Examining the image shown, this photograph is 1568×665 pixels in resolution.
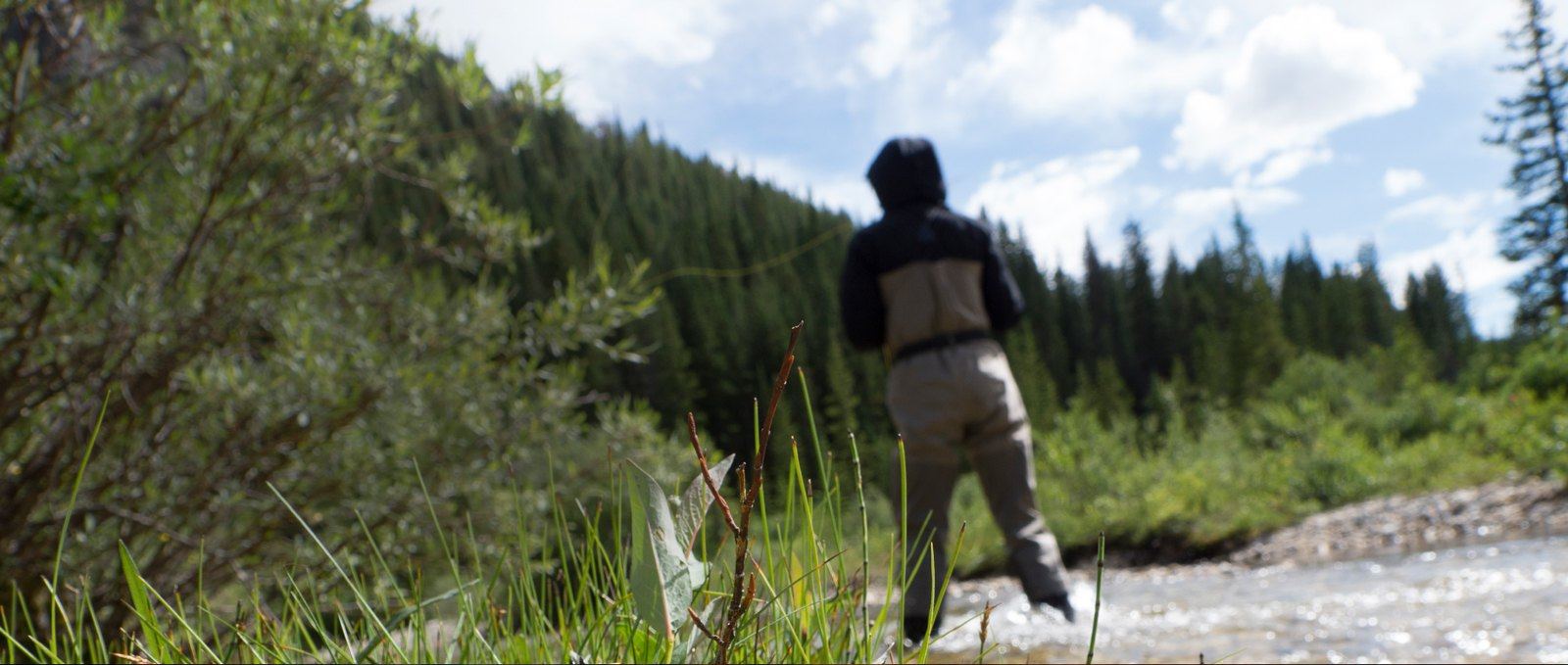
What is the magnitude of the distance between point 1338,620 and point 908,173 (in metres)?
2.35

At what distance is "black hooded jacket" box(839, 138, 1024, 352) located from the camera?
4.01 m

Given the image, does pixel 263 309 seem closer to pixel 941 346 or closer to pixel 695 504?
pixel 941 346

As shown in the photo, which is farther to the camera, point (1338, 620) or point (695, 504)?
point (1338, 620)

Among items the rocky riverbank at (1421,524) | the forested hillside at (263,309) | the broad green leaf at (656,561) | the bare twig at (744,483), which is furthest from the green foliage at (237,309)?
the rocky riverbank at (1421,524)

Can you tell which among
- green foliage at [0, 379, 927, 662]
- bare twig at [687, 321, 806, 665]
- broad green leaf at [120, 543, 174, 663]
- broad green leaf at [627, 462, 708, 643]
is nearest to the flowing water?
green foliage at [0, 379, 927, 662]

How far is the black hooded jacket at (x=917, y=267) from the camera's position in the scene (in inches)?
158

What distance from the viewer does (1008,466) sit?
4.00 metres

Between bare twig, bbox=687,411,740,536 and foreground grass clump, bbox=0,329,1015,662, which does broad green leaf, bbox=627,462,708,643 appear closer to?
foreground grass clump, bbox=0,329,1015,662

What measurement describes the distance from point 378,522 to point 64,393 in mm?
1031

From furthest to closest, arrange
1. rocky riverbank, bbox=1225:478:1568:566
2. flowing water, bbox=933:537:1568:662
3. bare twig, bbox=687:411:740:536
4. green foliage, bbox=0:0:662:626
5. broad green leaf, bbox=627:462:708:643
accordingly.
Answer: rocky riverbank, bbox=1225:478:1568:566 → green foliage, bbox=0:0:662:626 → flowing water, bbox=933:537:1568:662 → broad green leaf, bbox=627:462:708:643 → bare twig, bbox=687:411:740:536

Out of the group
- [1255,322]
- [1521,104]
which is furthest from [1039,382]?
[1521,104]

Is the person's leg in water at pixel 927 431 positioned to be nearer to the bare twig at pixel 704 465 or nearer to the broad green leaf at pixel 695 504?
the broad green leaf at pixel 695 504

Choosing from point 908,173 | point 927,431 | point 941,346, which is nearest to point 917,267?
point 941,346

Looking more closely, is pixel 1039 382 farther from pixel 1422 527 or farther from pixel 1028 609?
pixel 1028 609
